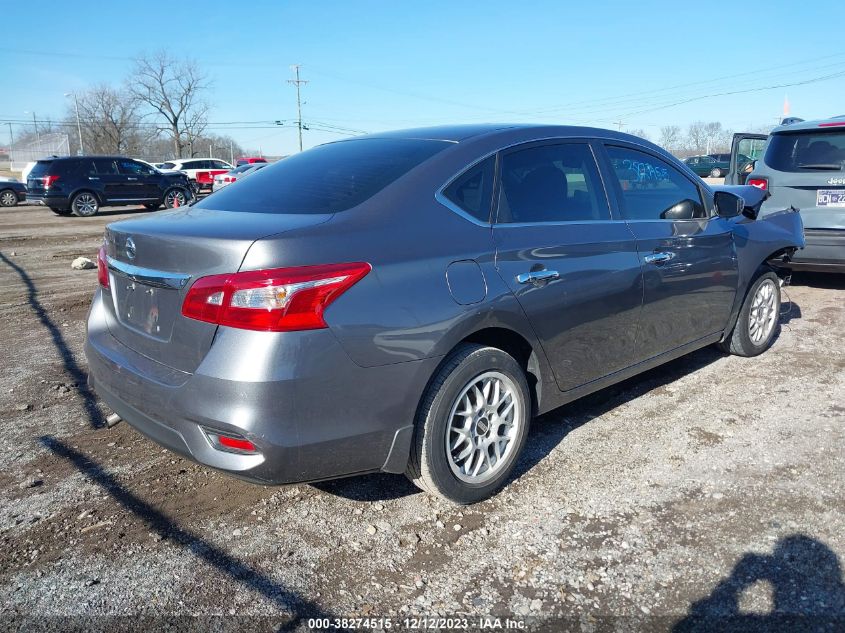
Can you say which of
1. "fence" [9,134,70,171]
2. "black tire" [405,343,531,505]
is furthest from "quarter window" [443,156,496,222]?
"fence" [9,134,70,171]

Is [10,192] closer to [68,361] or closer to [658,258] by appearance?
[68,361]

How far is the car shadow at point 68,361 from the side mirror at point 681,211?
367cm

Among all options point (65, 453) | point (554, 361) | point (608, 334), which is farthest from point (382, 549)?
point (65, 453)

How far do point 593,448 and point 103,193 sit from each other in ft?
65.0

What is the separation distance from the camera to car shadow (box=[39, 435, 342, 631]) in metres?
2.41

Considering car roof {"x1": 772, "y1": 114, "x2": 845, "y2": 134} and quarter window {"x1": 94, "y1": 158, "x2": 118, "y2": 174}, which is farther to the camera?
quarter window {"x1": 94, "y1": 158, "x2": 118, "y2": 174}

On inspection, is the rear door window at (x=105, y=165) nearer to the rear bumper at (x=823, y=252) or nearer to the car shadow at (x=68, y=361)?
the car shadow at (x=68, y=361)

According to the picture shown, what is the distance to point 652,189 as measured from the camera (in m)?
4.30

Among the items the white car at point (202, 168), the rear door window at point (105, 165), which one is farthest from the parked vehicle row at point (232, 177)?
the rear door window at point (105, 165)

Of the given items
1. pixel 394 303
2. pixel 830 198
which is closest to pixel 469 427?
pixel 394 303

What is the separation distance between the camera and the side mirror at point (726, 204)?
469 centimetres

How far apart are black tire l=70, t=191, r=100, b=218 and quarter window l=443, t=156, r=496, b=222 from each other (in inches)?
765

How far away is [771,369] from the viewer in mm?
5137

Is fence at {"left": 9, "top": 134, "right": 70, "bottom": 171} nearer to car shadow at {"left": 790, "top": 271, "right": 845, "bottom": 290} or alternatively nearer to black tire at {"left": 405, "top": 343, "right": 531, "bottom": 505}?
car shadow at {"left": 790, "top": 271, "right": 845, "bottom": 290}
